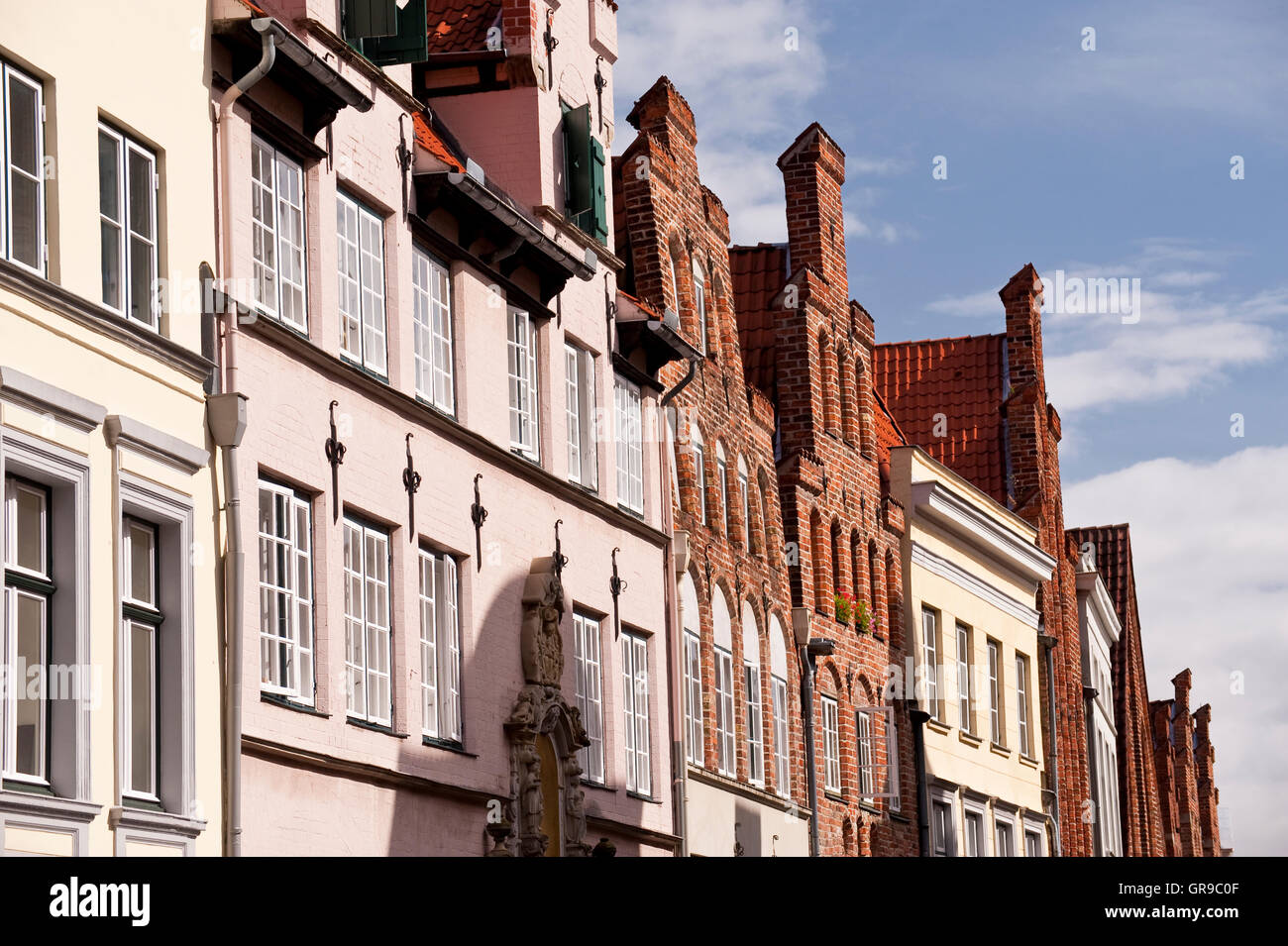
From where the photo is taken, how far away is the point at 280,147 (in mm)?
19531

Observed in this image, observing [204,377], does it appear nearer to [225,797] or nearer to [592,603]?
[225,797]

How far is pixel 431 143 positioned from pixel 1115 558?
44565 mm

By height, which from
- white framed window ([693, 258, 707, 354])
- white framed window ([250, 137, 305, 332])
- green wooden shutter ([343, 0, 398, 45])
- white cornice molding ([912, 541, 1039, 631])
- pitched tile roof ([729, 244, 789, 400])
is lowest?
white framed window ([250, 137, 305, 332])

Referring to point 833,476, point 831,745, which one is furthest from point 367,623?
point 833,476

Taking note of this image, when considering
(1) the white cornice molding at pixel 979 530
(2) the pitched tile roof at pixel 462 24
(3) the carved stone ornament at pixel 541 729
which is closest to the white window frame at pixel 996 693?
(1) the white cornice molding at pixel 979 530

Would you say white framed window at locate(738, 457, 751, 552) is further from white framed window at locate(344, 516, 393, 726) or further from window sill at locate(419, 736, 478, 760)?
white framed window at locate(344, 516, 393, 726)

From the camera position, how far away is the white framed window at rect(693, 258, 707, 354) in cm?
3101

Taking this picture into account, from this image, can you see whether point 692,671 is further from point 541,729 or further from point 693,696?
point 541,729

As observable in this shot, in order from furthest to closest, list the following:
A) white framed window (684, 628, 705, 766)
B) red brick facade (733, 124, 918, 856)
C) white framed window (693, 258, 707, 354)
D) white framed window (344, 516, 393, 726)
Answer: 1. red brick facade (733, 124, 918, 856)
2. white framed window (693, 258, 707, 354)
3. white framed window (684, 628, 705, 766)
4. white framed window (344, 516, 393, 726)

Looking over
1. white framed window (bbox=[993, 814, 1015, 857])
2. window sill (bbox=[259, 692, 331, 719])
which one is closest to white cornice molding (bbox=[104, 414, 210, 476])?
window sill (bbox=[259, 692, 331, 719])

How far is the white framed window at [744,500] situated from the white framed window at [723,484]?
333 mm

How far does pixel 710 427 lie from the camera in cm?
3062

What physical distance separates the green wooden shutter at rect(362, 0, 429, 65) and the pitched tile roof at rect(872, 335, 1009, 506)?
25542 mm
